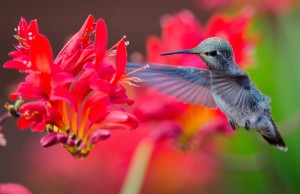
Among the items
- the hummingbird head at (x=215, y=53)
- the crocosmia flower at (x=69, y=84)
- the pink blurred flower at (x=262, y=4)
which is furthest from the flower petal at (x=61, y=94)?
the pink blurred flower at (x=262, y=4)

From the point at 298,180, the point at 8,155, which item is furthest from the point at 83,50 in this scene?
the point at 8,155

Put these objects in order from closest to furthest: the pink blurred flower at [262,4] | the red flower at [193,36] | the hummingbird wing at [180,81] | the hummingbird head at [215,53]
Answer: the hummingbird head at [215,53]
the hummingbird wing at [180,81]
the red flower at [193,36]
the pink blurred flower at [262,4]

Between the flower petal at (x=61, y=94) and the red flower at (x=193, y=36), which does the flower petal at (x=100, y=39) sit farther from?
the red flower at (x=193, y=36)

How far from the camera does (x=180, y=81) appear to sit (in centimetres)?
66

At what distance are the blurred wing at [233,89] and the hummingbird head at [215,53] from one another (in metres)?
0.02

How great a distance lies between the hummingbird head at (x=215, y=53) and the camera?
1.78ft

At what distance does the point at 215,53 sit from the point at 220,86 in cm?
6

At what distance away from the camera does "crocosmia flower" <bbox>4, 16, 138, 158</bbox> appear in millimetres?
567

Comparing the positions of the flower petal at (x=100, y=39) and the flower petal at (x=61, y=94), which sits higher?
the flower petal at (x=100, y=39)

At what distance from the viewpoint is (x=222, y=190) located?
140 cm

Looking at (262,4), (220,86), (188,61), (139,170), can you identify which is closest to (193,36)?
(188,61)

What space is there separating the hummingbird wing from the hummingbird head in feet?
0.29

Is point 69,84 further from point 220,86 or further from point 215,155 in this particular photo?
point 215,155

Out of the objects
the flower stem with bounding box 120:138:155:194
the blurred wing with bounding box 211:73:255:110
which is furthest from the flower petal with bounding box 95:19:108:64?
the flower stem with bounding box 120:138:155:194
